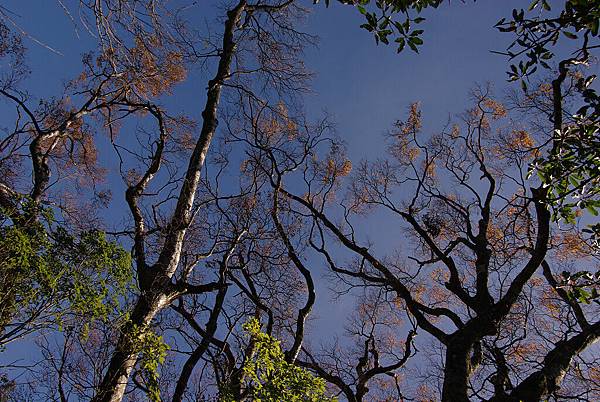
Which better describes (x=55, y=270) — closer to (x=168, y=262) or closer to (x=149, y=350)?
(x=149, y=350)

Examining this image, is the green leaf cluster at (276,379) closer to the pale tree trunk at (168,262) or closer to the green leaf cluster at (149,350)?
the green leaf cluster at (149,350)

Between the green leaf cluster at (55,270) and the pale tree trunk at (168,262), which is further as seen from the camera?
the pale tree trunk at (168,262)

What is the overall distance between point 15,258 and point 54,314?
1.91 ft

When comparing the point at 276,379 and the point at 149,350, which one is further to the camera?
the point at 149,350

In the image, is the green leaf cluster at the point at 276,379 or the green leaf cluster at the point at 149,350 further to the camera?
the green leaf cluster at the point at 149,350

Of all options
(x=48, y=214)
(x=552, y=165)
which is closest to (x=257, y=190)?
(x=48, y=214)

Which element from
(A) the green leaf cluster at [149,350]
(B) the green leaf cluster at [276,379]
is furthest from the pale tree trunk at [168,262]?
(B) the green leaf cluster at [276,379]

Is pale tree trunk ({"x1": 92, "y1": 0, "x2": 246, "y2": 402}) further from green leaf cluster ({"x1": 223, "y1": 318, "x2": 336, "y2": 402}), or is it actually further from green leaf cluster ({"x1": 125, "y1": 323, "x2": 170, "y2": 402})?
green leaf cluster ({"x1": 223, "y1": 318, "x2": 336, "y2": 402})

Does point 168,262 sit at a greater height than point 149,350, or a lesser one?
greater

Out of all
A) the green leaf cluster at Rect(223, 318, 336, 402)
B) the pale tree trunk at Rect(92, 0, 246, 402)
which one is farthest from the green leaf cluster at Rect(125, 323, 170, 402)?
the green leaf cluster at Rect(223, 318, 336, 402)

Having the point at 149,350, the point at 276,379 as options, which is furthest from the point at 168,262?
the point at 276,379

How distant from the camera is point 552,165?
3.79 meters

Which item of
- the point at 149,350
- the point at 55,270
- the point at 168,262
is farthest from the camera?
the point at 168,262

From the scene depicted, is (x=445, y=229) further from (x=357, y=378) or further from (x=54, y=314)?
(x=54, y=314)
